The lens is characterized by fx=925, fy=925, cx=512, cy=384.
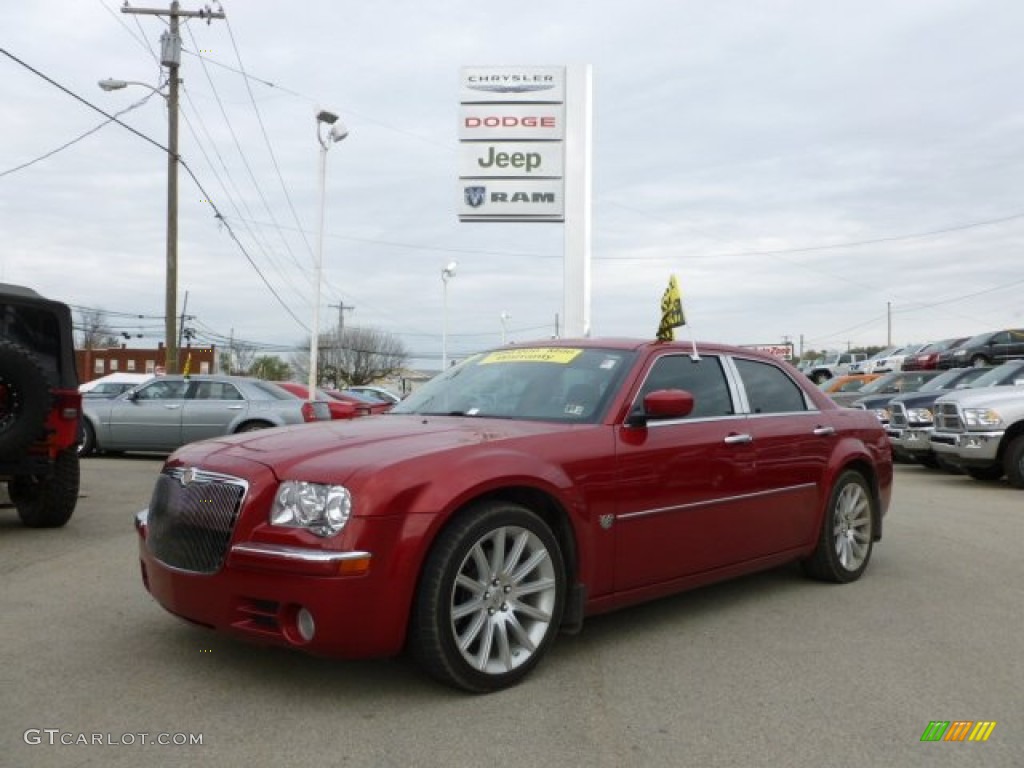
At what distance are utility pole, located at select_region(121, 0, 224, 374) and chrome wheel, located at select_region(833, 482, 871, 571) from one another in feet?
65.3

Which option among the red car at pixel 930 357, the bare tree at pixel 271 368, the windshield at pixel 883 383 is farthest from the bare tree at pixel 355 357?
the windshield at pixel 883 383

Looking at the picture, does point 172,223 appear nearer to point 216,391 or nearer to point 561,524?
point 216,391

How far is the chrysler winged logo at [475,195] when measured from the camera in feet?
69.1

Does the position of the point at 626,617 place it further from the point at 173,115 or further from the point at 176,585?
the point at 173,115

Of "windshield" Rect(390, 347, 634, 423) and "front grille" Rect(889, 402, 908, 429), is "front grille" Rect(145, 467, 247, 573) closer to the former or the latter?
"windshield" Rect(390, 347, 634, 423)

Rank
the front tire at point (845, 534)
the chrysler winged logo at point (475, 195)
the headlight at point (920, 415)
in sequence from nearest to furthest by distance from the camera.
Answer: the front tire at point (845, 534) → the headlight at point (920, 415) → the chrysler winged logo at point (475, 195)

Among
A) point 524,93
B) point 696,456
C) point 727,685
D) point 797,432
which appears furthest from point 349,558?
point 524,93

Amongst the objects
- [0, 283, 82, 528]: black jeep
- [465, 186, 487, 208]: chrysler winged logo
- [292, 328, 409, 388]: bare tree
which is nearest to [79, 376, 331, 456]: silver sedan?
[0, 283, 82, 528]: black jeep

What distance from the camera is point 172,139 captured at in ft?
77.5

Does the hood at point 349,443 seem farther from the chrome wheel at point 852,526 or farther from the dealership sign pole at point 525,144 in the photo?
the dealership sign pole at point 525,144

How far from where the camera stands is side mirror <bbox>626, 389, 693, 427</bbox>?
449cm

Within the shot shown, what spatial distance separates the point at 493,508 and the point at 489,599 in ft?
1.25

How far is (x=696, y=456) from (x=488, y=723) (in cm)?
194

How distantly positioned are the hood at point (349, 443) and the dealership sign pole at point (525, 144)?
16.0 meters
